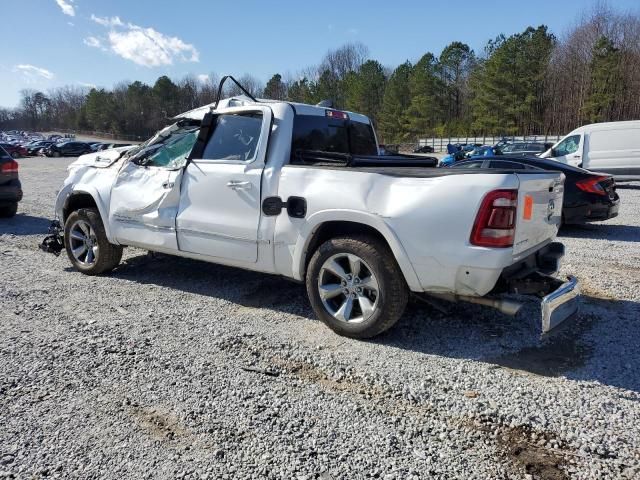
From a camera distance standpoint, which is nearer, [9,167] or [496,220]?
[496,220]

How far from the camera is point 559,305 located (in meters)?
3.24

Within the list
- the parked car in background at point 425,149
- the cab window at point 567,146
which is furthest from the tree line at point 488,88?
the cab window at point 567,146

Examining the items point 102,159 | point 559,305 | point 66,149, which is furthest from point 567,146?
point 66,149

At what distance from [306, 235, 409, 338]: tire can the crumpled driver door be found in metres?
1.68

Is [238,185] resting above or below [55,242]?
above

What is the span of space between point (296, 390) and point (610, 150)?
51.3 feet

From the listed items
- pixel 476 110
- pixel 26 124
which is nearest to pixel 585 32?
pixel 476 110

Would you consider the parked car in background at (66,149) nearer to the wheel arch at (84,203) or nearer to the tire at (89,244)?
the wheel arch at (84,203)

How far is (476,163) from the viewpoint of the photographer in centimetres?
895

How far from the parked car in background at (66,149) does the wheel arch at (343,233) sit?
49420 millimetres

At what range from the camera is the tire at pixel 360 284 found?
354cm

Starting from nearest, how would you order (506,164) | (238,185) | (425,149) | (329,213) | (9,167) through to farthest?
(329,213) < (238,185) < (506,164) < (9,167) < (425,149)

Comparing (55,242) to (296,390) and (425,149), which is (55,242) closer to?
(296,390)

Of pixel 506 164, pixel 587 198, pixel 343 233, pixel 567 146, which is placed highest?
pixel 567 146
